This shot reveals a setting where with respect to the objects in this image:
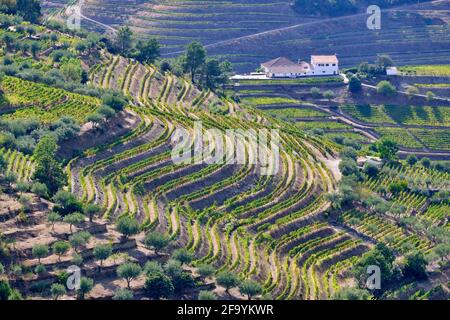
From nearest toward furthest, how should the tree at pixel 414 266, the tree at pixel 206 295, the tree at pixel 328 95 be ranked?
the tree at pixel 206 295
the tree at pixel 414 266
the tree at pixel 328 95

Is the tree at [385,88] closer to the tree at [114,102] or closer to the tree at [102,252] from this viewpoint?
the tree at [114,102]

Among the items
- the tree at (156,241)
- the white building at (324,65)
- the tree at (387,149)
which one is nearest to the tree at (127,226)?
the tree at (156,241)

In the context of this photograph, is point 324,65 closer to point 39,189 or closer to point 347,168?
point 347,168

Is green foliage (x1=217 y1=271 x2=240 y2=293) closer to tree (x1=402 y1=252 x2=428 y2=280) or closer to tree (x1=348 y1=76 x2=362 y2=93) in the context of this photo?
tree (x1=402 y1=252 x2=428 y2=280)

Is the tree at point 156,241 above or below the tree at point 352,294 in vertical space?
above

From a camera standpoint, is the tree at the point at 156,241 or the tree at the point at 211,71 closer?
the tree at the point at 156,241

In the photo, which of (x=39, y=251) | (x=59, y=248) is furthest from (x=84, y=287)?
(x=39, y=251)

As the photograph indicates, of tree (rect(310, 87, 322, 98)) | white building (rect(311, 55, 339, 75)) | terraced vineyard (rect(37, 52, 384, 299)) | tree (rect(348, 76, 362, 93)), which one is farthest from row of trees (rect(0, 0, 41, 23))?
tree (rect(348, 76, 362, 93))

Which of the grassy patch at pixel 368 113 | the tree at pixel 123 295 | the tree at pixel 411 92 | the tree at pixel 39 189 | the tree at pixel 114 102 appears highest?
the tree at pixel 114 102
